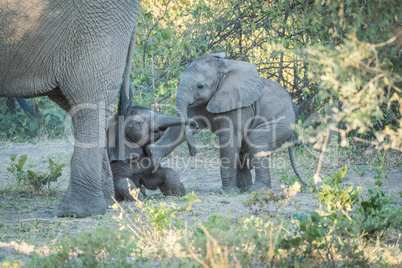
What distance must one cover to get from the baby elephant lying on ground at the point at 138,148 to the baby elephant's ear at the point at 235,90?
612mm

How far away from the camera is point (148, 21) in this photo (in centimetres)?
760

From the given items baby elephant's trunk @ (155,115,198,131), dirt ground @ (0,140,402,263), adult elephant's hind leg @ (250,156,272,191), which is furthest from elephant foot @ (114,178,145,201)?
adult elephant's hind leg @ (250,156,272,191)

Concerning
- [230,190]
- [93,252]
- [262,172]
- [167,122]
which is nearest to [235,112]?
[262,172]

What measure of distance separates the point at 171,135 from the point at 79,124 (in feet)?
5.52

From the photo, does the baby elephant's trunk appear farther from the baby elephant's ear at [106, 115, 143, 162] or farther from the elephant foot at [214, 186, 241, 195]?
the elephant foot at [214, 186, 241, 195]

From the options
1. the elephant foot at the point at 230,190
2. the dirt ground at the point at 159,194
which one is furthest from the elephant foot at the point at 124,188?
the elephant foot at the point at 230,190

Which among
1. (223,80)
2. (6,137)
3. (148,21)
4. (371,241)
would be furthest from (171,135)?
(6,137)

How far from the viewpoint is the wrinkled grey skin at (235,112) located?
607cm

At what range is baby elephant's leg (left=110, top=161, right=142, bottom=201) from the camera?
5316 mm

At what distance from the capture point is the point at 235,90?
20.5 ft

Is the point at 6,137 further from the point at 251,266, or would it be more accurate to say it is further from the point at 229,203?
the point at 251,266

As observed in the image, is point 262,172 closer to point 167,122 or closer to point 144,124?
point 167,122

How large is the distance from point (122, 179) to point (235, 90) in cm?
179

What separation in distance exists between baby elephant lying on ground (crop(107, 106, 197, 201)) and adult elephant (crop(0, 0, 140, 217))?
693 mm
